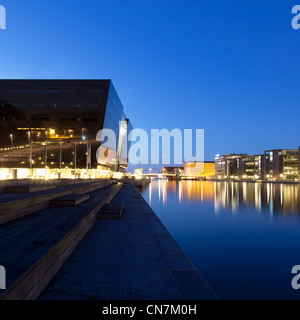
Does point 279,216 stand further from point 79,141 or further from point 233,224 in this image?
point 79,141

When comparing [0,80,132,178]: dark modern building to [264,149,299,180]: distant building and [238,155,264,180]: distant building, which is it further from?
[238,155,264,180]: distant building

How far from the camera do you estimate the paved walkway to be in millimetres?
4809

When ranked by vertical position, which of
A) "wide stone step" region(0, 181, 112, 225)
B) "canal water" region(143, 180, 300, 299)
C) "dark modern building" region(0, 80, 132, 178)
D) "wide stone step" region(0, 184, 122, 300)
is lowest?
"canal water" region(143, 180, 300, 299)

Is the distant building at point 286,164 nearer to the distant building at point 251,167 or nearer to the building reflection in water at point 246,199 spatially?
the distant building at point 251,167

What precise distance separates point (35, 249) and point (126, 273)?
2.27 m

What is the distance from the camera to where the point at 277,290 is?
8.01 metres

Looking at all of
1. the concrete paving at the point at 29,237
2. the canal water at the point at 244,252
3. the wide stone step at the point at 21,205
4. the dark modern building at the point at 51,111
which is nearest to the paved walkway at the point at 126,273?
the concrete paving at the point at 29,237

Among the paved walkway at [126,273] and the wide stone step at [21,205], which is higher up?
the wide stone step at [21,205]

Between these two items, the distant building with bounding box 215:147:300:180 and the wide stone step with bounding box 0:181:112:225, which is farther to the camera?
the distant building with bounding box 215:147:300:180

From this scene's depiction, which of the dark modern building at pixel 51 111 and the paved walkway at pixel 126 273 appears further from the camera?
the dark modern building at pixel 51 111

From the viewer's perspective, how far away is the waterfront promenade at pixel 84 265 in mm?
4547

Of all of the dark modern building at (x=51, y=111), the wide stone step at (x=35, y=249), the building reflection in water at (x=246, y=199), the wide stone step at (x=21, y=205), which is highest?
A: the dark modern building at (x=51, y=111)

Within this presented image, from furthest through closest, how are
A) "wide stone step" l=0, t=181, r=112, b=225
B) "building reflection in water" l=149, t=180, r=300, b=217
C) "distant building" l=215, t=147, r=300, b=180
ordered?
"distant building" l=215, t=147, r=300, b=180
"building reflection in water" l=149, t=180, r=300, b=217
"wide stone step" l=0, t=181, r=112, b=225

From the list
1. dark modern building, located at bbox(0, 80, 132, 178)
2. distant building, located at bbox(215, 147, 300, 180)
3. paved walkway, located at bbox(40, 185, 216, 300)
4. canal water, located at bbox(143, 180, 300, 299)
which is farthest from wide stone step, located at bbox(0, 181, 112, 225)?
distant building, located at bbox(215, 147, 300, 180)
